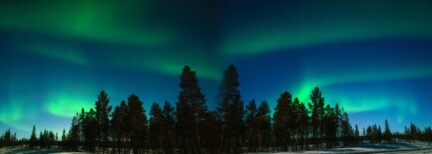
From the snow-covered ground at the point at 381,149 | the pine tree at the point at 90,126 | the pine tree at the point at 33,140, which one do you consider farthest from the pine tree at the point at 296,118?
the pine tree at the point at 33,140

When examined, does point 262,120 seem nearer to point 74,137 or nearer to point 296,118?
point 296,118

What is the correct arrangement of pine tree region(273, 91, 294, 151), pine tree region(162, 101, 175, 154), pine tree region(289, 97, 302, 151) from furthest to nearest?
pine tree region(289, 97, 302, 151), pine tree region(273, 91, 294, 151), pine tree region(162, 101, 175, 154)

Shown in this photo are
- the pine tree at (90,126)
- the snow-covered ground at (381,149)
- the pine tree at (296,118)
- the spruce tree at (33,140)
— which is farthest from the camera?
the spruce tree at (33,140)

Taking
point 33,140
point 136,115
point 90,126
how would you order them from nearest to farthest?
1. point 136,115
2. point 90,126
3. point 33,140

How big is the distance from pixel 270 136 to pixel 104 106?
144 ft

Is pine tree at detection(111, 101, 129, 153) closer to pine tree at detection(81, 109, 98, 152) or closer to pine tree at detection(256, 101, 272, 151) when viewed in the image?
pine tree at detection(81, 109, 98, 152)

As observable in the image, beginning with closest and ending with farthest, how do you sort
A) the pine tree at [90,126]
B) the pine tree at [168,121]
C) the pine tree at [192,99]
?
the pine tree at [192,99] → the pine tree at [168,121] → the pine tree at [90,126]

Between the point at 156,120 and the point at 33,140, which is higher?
the point at 156,120

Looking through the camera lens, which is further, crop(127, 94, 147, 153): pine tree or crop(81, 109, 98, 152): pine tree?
crop(81, 109, 98, 152): pine tree

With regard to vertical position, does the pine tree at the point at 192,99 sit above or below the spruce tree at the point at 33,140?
above

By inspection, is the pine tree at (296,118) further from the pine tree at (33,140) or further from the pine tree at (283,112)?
the pine tree at (33,140)

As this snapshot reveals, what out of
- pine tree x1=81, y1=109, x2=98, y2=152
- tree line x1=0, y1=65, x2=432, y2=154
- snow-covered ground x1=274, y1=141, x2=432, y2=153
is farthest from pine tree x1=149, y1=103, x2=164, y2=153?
snow-covered ground x1=274, y1=141, x2=432, y2=153

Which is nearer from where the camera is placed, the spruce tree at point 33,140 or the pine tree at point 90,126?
the pine tree at point 90,126

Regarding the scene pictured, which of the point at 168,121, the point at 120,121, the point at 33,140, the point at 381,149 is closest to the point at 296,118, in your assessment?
the point at 381,149
